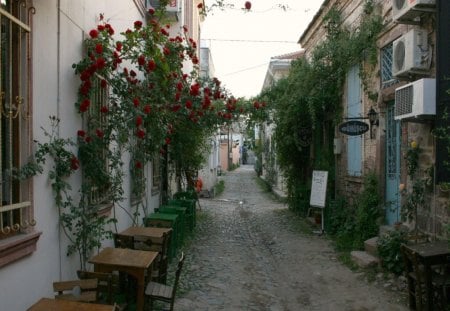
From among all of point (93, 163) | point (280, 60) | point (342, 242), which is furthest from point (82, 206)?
point (280, 60)

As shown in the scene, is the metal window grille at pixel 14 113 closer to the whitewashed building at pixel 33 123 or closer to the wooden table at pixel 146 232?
the whitewashed building at pixel 33 123

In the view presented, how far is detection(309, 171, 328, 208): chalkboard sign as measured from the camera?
1116 cm

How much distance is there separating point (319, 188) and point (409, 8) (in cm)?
557

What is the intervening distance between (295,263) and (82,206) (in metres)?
4.45

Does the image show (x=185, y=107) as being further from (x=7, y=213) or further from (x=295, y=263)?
(x=7, y=213)

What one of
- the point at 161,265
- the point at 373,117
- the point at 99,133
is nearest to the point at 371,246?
the point at 373,117

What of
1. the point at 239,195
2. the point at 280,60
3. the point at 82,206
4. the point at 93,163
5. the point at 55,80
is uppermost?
the point at 280,60

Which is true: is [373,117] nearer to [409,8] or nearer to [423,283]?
[409,8]

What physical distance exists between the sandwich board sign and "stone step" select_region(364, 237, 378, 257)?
114 inches

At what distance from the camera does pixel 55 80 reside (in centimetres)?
457

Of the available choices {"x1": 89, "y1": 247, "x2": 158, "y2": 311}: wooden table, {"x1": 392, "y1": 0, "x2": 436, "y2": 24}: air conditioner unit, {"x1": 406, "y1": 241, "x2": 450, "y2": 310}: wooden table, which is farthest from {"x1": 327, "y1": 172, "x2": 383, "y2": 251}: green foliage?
{"x1": 89, "y1": 247, "x2": 158, "y2": 311}: wooden table

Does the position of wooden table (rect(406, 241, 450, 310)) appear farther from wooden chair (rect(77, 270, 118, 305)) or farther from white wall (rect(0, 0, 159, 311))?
white wall (rect(0, 0, 159, 311))

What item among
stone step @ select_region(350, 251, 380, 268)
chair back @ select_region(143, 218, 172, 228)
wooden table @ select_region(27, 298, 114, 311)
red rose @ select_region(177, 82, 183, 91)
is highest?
red rose @ select_region(177, 82, 183, 91)

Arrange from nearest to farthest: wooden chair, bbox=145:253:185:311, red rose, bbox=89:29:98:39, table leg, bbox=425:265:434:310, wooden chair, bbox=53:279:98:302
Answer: wooden chair, bbox=53:279:98:302
wooden chair, bbox=145:253:185:311
table leg, bbox=425:265:434:310
red rose, bbox=89:29:98:39
